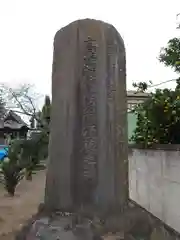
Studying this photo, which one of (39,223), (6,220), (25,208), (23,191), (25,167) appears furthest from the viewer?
(25,167)

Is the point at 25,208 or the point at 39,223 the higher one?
the point at 39,223

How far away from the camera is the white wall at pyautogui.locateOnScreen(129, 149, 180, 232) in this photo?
4.79 metres

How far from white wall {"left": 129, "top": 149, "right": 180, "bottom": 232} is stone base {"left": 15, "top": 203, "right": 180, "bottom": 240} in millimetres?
1565

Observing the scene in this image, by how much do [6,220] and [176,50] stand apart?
12.8ft

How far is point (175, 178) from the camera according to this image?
4.80 m

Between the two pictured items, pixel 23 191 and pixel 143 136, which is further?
pixel 23 191

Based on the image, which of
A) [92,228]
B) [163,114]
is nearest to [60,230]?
[92,228]

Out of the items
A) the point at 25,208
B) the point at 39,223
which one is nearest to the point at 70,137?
the point at 39,223

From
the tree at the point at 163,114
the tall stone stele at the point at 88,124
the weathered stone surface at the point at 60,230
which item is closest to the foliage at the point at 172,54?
the tree at the point at 163,114

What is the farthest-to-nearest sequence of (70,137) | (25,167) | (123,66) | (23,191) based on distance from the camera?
(25,167), (23,191), (123,66), (70,137)

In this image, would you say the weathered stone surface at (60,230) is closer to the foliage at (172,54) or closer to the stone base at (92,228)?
the stone base at (92,228)

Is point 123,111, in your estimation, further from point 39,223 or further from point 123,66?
point 39,223

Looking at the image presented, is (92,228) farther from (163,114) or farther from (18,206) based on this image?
(18,206)

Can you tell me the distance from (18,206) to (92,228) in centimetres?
469
